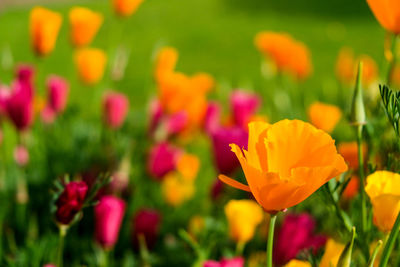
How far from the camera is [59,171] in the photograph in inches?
53.5

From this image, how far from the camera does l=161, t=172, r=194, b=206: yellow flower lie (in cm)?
127

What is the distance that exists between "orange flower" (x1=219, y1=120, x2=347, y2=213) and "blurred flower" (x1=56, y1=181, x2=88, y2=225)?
174mm

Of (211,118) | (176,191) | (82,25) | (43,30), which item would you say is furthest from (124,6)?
(176,191)

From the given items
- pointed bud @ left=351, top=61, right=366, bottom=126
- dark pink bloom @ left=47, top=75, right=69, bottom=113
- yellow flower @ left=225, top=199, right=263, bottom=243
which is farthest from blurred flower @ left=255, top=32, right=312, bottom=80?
pointed bud @ left=351, top=61, right=366, bottom=126

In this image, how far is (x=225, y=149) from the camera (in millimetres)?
1036

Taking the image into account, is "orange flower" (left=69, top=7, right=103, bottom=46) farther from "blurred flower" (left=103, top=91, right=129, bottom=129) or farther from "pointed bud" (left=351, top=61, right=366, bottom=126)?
"pointed bud" (left=351, top=61, right=366, bottom=126)

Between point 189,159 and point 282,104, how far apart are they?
0.78 meters

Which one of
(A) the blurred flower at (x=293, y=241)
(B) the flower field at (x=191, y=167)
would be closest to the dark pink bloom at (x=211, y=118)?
(B) the flower field at (x=191, y=167)

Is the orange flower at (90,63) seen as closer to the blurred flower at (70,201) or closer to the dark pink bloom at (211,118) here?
the dark pink bloom at (211,118)

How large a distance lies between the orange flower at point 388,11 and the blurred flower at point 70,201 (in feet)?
1.26

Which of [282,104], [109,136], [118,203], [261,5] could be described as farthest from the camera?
[261,5]

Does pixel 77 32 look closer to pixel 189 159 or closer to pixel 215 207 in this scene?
pixel 189 159

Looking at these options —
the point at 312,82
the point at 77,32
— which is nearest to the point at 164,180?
the point at 77,32

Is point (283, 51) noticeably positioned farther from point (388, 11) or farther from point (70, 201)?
point (70, 201)
